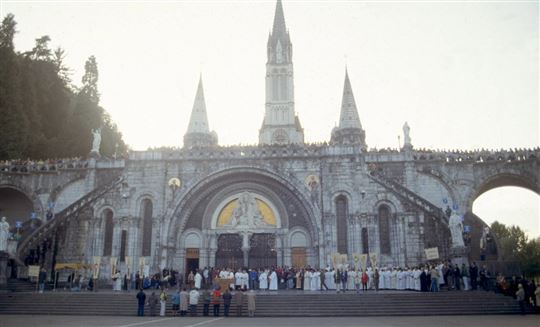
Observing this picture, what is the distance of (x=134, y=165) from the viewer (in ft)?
108

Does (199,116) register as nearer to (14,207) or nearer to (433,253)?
(14,207)

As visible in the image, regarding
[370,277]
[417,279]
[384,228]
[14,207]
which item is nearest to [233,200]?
[384,228]

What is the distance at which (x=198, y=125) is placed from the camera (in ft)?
221

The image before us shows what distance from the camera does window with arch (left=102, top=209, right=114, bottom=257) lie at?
32031 mm

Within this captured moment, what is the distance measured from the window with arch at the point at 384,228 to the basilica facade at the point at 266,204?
0.07m

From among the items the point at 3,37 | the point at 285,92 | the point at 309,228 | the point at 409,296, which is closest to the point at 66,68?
the point at 3,37

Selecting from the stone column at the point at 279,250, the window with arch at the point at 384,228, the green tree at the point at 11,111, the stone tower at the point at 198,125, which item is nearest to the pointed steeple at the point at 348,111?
the stone tower at the point at 198,125

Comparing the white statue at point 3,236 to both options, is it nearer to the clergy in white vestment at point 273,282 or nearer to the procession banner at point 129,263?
the procession banner at point 129,263

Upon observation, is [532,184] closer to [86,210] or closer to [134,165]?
[134,165]

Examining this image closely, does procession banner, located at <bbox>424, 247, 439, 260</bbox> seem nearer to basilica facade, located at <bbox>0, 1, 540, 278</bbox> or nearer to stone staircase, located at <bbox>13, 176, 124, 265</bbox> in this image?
basilica facade, located at <bbox>0, 1, 540, 278</bbox>

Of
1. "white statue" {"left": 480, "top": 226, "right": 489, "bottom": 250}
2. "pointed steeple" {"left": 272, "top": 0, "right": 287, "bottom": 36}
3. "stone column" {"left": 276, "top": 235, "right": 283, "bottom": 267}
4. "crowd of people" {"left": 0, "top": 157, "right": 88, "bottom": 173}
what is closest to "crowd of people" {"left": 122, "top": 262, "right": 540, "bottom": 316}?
"stone column" {"left": 276, "top": 235, "right": 283, "bottom": 267}

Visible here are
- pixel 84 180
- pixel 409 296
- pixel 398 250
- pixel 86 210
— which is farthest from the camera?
pixel 84 180

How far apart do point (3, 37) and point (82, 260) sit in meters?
24.2

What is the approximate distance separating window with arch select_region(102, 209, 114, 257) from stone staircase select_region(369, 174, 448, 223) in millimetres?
19122
